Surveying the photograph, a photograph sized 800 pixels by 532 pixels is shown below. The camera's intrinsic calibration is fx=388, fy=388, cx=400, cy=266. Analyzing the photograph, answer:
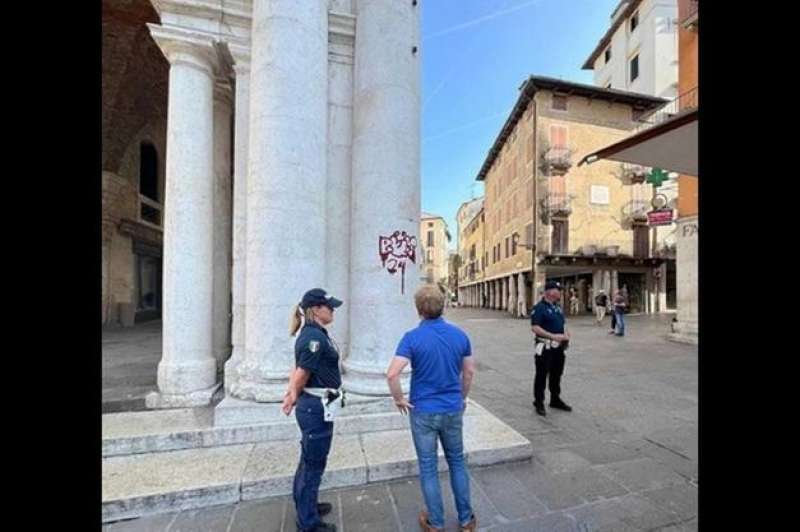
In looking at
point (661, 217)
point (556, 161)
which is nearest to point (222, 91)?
point (661, 217)

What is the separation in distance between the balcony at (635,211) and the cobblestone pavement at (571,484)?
23771 mm

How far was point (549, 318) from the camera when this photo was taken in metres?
5.40

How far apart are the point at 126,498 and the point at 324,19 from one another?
514 cm

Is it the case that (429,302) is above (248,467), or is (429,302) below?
above

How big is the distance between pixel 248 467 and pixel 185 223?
2.97 metres

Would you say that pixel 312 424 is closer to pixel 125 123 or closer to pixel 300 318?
pixel 300 318

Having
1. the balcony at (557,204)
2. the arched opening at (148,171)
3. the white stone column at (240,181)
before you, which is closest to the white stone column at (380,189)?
the white stone column at (240,181)

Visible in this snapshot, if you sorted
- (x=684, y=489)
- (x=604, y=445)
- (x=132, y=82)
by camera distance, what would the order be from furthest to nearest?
1. (x=132, y=82)
2. (x=604, y=445)
3. (x=684, y=489)

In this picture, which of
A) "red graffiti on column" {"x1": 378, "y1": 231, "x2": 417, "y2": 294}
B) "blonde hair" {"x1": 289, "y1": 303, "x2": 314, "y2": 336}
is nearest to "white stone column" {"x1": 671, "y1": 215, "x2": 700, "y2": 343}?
"red graffiti on column" {"x1": 378, "y1": 231, "x2": 417, "y2": 294}

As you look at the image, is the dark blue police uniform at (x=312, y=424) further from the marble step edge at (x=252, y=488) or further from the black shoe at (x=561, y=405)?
the black shoe at (x=561, y=405)

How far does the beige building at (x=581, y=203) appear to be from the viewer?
1029 inches
